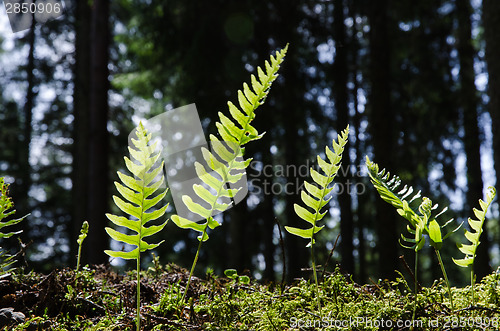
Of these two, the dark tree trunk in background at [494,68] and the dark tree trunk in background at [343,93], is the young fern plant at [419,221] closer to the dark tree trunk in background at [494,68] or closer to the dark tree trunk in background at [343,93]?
the dark tree trunk in background at [494,68]

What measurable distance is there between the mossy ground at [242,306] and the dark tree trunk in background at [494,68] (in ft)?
9.90

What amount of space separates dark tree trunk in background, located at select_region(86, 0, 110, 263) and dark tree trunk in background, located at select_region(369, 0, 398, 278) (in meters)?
4.19

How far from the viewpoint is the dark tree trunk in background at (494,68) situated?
13.4 ft

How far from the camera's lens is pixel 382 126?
664cm

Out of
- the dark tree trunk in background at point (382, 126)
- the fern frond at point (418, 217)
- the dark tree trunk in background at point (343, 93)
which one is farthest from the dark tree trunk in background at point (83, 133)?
the fern frond at point (418, 217)

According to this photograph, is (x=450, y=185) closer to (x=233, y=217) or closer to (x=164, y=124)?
(x=233, y=217)

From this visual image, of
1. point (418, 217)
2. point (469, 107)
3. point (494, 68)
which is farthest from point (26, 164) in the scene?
point (418, 217)

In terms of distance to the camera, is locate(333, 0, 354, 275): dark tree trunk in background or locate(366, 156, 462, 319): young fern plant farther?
locate(333, 0, 354, 275): dark tree trunk in background

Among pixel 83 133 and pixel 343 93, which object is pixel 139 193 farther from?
pixel 343 93

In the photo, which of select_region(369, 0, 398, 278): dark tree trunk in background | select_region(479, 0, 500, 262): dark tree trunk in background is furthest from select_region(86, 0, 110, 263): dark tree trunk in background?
select_region(479, 0, 500, 262): dark tree trunk in background

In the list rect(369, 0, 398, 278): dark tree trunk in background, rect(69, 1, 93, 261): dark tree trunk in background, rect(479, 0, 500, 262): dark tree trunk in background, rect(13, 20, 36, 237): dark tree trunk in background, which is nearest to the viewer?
rect(479, 0, 500, 262): dark tree trunk in background

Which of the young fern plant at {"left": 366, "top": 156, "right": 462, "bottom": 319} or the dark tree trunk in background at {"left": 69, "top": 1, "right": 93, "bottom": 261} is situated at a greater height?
the dark tree trunk in background at {"left": 69, "top": 1, "right": 93, "bottom": 261}

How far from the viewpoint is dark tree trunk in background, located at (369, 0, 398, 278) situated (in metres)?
6.26

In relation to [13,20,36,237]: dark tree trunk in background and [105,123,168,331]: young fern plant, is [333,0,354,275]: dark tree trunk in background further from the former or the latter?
[13,20,36,237]: dark tree trunk in background
